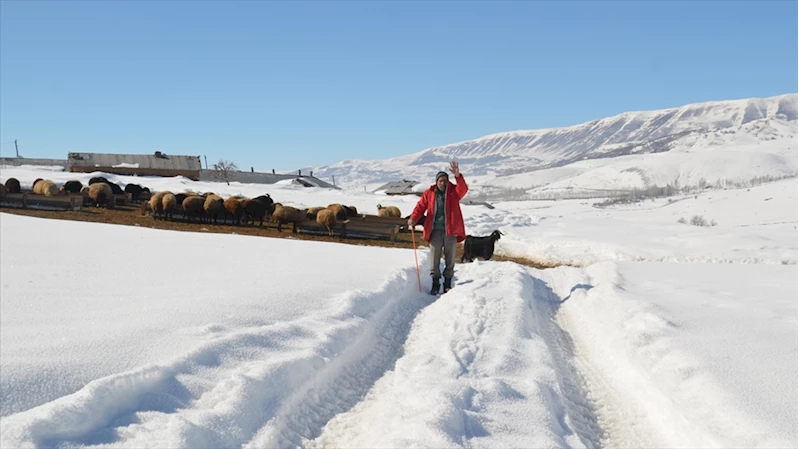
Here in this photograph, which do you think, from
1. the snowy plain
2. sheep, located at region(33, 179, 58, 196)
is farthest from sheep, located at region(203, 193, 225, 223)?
sheep, located at region(33, 179, 58, 196)

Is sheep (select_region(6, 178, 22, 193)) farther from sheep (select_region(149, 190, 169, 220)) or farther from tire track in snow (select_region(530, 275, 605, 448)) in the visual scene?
tire track in snow (select_region(530, 275, 605, 448))

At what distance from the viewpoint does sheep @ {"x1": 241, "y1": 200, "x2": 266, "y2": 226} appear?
20.7 m

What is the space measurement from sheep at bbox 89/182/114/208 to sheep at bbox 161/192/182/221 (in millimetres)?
4719

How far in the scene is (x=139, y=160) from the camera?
2576 inches

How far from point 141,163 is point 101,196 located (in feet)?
145

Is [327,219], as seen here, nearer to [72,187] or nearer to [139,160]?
[72,187]

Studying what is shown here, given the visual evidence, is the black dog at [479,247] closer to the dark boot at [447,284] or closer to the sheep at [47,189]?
the dark boot at [447,284]

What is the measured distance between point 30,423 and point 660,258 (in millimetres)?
15667

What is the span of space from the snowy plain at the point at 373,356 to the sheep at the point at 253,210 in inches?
386

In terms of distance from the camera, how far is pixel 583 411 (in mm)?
4859

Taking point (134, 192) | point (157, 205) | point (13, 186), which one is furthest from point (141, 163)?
point (157, 205)

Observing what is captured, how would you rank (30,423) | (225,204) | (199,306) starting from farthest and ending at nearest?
(225,204) → (199,306) → (30,423)

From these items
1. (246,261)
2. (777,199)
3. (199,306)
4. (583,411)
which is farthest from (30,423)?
(777,199)

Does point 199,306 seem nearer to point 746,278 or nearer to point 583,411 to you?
point 583,411
